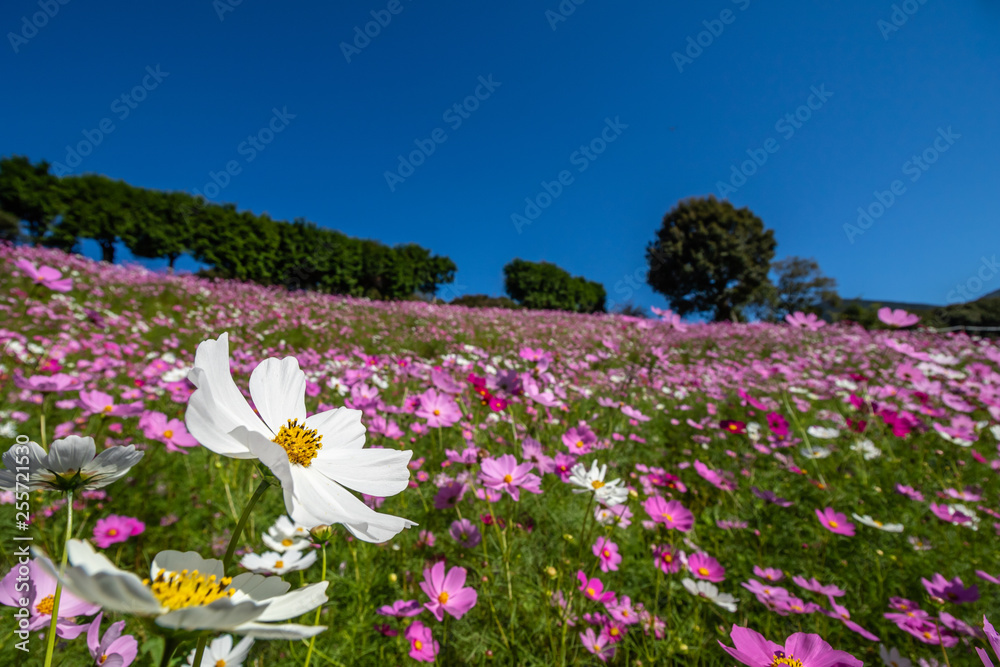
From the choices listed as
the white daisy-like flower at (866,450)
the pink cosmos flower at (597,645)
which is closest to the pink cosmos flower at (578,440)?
the pink cosmos flower at (597,645)

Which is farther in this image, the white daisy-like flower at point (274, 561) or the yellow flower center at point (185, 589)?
the white daisy-like flower at point (274, 561)

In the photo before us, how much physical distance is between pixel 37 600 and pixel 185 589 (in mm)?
481

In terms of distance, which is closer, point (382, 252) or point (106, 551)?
point (106, 551)

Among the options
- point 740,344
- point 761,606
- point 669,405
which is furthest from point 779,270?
point 761,606

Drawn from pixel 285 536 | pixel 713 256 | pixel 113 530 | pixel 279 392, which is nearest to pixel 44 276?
pixel 113 530

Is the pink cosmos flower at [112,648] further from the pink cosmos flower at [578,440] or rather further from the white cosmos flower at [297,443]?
the pink cosmos flower at [578,440]

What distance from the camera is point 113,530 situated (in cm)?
122

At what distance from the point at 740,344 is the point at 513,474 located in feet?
20.9

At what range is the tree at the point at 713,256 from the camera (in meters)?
20.0

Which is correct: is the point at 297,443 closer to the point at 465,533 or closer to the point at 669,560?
the point at 465,533

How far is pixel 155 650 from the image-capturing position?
2.72ft

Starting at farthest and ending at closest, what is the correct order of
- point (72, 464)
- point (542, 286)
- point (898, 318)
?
point (542, 286), point (898, 318), point (72, 464)

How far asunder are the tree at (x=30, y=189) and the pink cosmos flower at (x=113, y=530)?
2292cm

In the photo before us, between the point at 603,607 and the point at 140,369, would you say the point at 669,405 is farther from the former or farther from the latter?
Answer: the point at 140,369
